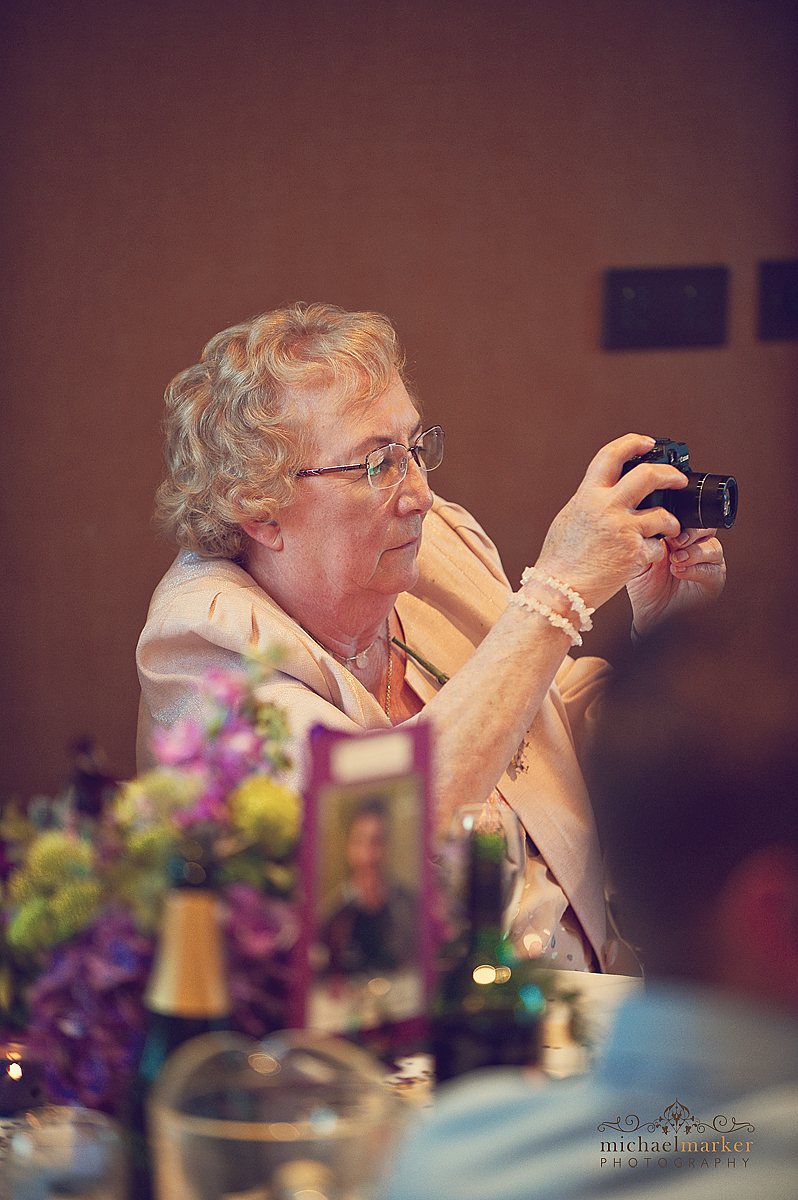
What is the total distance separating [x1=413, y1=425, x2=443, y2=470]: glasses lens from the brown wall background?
690 millimetres

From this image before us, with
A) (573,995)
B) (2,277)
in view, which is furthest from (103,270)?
(573,995)

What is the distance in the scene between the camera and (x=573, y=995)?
70 centimetres

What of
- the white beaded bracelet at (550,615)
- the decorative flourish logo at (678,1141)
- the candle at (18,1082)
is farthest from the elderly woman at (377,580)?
the decorative flourish logo at (678,1141)

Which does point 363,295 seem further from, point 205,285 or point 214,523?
point 214,523

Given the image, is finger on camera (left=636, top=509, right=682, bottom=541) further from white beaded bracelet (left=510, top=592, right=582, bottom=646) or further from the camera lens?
white beaded bracelet (left=510, top=592, right=582, bottom=646)

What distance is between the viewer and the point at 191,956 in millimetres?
588

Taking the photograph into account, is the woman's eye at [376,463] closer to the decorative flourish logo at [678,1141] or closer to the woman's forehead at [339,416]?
→ the woman's forehead at [339,416]

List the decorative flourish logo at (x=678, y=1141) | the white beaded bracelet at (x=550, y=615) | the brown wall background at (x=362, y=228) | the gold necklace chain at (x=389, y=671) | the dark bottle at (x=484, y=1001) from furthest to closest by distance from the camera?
the brown wall background at (x=362, y=228)
the gold necklace chain at (x=389, y=671)
the white beaded bracelet at (x=550, y=615)
the dark bottle at (x=484, y=1001)
the decorative flourish logo at (x=678, y=1141)

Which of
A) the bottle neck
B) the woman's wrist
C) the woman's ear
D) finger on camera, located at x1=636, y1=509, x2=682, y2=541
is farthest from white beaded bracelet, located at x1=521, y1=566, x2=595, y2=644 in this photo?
the bottle neck

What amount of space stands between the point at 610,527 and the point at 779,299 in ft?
3.68

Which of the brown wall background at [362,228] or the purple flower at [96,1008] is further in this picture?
the brown wall background at [362,228]

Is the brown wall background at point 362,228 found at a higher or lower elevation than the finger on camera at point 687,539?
higher

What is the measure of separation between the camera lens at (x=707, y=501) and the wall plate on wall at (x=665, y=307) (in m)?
0.93

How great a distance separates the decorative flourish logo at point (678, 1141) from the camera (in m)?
0.57
